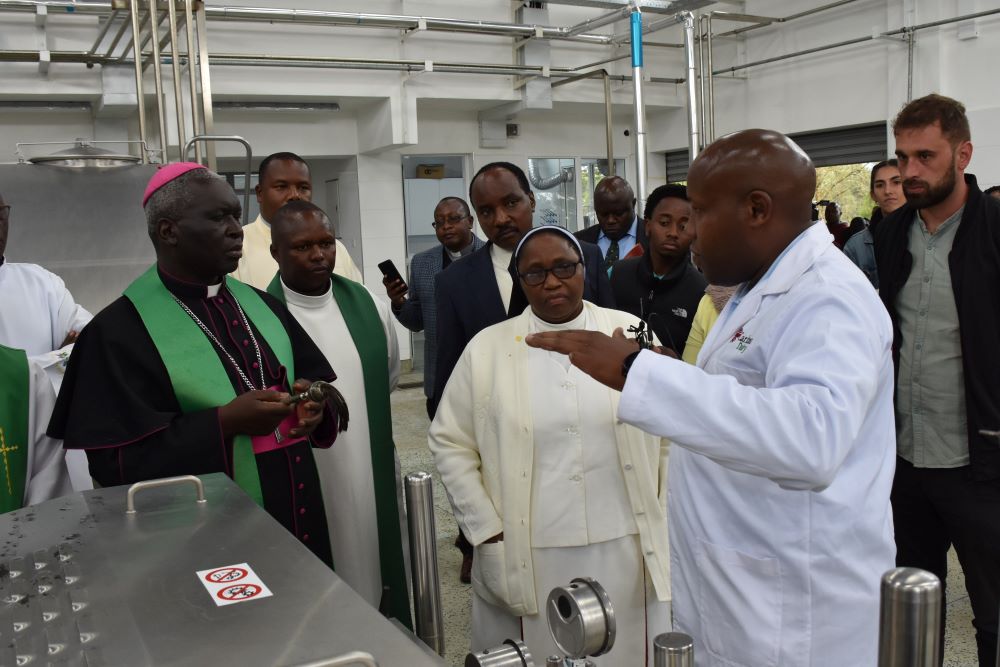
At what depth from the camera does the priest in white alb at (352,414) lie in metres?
2.42

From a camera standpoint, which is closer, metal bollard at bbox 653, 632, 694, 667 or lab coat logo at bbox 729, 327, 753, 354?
metal bollard at bbox 653, 632, 694, 667

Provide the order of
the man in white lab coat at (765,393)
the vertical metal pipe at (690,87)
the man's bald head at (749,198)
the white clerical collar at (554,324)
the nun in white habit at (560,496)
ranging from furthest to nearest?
1. the vertical metal pipe at (690,87)
2. the white clerical collar at (554,324)
3. the nun in white habit at (560,496)
4. the man's bald head at (749,198)
5. the man in white lab coat at (765,393)

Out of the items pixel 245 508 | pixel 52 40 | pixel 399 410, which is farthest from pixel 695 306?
pixel 52 40

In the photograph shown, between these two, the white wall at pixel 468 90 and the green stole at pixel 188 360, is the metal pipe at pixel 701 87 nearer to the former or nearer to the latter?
the white wall at pixel 468 90

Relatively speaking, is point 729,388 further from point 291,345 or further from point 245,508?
point 291,345

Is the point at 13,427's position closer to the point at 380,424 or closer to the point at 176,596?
the point at 380,424

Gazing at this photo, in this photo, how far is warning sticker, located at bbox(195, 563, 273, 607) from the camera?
929 mm

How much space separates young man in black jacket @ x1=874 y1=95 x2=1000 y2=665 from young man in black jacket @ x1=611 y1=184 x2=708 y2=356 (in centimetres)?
72

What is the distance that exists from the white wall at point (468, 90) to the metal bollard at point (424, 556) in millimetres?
6473

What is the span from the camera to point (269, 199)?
3.51m

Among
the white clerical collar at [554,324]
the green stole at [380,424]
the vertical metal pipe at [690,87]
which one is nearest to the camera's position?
the white clerical collar at [554,324]

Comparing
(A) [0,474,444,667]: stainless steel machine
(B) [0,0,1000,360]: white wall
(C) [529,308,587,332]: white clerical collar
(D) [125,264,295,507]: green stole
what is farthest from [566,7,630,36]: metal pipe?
(A) [0,474,444,667]: stainless steel machine

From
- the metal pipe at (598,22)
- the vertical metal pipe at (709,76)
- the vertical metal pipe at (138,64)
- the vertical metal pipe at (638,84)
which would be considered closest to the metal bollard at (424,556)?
the vertical metal pipe at (138,64)

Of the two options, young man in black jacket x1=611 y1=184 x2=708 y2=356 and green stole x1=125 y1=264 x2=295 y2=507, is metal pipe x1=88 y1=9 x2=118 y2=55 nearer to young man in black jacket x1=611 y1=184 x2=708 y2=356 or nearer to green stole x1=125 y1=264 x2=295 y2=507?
young man in black jacket x1=611 y1=184 x2=708 y2=356
